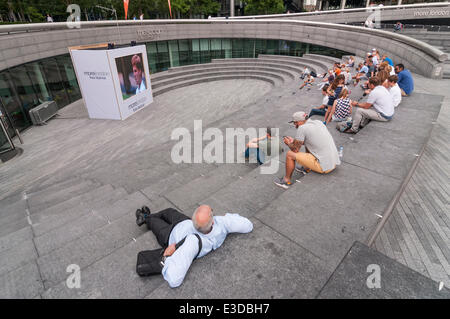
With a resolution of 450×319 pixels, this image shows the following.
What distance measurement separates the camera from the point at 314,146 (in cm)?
464

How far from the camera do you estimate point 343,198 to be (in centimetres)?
414

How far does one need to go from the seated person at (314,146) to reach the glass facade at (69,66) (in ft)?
44.9

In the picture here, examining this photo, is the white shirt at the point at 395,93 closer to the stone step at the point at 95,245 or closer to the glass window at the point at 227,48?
the stone step at the point at 95,245

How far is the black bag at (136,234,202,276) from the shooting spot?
118 inches

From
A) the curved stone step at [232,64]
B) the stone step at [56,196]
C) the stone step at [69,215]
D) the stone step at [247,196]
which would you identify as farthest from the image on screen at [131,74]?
the stone step at [247,196]

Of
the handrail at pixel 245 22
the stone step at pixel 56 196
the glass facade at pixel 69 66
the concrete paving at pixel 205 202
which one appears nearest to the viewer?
the concrete paving at pixel 205 202

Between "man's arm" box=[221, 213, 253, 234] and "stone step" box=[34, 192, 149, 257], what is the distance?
2.63 m

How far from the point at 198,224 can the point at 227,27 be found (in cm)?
2546

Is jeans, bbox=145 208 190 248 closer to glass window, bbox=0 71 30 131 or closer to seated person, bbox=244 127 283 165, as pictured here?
seated person, bbox=244 127 283 165

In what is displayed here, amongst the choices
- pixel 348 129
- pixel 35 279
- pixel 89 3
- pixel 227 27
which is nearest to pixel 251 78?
pixel 227 27

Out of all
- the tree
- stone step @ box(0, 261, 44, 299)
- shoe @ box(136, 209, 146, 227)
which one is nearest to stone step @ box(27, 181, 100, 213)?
stone step @ box(0, 261, 44, 299)

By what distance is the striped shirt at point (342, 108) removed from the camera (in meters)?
7.16

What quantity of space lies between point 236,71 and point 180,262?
73.7 ft

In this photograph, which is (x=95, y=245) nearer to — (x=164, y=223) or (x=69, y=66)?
(x=164, y=223)
